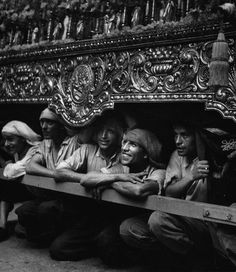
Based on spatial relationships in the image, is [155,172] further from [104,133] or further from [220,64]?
[220,64]

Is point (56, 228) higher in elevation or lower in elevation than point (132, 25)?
lower

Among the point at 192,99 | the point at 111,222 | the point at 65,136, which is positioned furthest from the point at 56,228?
the point at 192,99

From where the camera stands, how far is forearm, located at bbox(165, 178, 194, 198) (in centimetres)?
388

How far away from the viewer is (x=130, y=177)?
13.1ft

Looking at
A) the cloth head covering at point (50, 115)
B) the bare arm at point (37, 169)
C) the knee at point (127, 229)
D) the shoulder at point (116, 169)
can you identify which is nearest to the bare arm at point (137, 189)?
the knee at point (127, 229)

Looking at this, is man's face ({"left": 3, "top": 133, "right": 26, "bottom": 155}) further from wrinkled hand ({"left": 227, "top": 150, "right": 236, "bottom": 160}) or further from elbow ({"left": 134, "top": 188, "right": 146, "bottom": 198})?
wrinkled hand ({"left": 227, "top": 150, "right": 236, "bottom": 160})

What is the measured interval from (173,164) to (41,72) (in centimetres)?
179

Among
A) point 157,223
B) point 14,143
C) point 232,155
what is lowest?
point 157,223

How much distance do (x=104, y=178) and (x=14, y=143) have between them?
1723mm

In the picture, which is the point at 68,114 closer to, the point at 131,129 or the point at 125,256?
the point at 131,129

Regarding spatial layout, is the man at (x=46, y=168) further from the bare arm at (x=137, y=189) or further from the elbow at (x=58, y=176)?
the bare arm at (x=137, y=189)

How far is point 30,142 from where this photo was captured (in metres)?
5.44

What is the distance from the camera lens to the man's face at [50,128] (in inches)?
200

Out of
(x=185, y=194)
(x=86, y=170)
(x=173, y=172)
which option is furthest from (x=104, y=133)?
(x=185, y=194)
